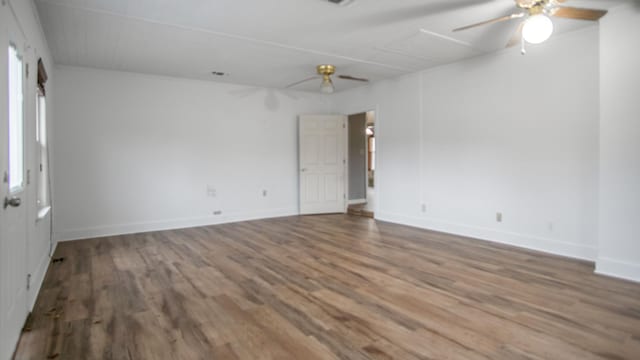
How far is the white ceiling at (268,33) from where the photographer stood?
10.8 ft

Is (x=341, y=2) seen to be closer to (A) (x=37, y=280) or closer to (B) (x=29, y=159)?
(B) (x=29, y=159)

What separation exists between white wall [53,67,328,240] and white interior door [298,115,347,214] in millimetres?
227

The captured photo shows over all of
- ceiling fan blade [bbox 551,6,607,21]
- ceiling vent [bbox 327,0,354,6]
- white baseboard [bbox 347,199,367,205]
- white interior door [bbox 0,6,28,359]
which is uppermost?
ceiling vent [bbox 327,0,354,6]

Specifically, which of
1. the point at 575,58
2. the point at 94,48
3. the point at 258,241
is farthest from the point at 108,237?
the point at 575,58

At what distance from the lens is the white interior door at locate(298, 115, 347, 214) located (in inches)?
291

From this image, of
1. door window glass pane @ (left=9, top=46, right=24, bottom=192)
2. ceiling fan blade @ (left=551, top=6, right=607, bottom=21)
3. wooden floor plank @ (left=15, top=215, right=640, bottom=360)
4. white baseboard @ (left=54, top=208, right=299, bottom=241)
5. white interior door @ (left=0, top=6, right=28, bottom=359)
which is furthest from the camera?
white baseboard @ (left=54, top=208, right=299, bottom=241)

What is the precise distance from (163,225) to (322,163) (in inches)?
127

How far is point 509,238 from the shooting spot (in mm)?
4703

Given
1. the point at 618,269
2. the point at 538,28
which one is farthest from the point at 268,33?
the point at 618,269

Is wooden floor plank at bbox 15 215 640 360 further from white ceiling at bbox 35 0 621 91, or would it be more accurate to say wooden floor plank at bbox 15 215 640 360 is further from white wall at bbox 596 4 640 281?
white ceiling at bbox 35 0 621 91

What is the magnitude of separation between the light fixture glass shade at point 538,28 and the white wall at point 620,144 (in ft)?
3.95

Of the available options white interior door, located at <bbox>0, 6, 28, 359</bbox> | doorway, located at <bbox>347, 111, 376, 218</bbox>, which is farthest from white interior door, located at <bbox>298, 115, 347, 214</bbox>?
white interior door, located at <bbox>0, 6, 28, 359</bbox>

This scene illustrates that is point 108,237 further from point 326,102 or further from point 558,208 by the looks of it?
point 558,208

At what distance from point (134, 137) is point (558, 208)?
5.96 metres
